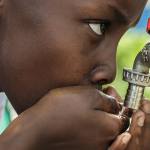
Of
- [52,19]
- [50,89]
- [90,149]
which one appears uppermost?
[52,19]

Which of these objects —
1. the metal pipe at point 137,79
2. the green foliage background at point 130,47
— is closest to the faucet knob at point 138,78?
the metal pipe at point 137,79

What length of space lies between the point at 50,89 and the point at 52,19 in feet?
0.38

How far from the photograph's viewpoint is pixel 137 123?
2.66 ft

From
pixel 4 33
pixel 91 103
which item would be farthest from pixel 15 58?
pixel 91 103

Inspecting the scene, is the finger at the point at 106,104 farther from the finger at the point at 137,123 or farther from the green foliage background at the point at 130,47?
the green foliage background at the point at 130,47

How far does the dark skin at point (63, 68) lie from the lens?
735 mm

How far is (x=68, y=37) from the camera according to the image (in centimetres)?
77

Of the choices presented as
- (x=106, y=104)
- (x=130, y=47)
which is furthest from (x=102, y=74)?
(x=130, y=47)

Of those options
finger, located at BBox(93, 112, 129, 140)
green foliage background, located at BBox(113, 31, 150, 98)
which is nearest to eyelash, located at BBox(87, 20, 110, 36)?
finger, located at BBox(93, 112, 129, 140)

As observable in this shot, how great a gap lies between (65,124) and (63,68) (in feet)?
0.32

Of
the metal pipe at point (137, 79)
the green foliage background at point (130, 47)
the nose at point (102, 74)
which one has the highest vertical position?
the nose at point (102, 74)

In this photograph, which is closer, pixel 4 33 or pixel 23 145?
pixel 23 145

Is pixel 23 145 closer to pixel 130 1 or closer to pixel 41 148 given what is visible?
pixel 41 148

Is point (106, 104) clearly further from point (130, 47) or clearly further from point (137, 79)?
point (130, 47)
